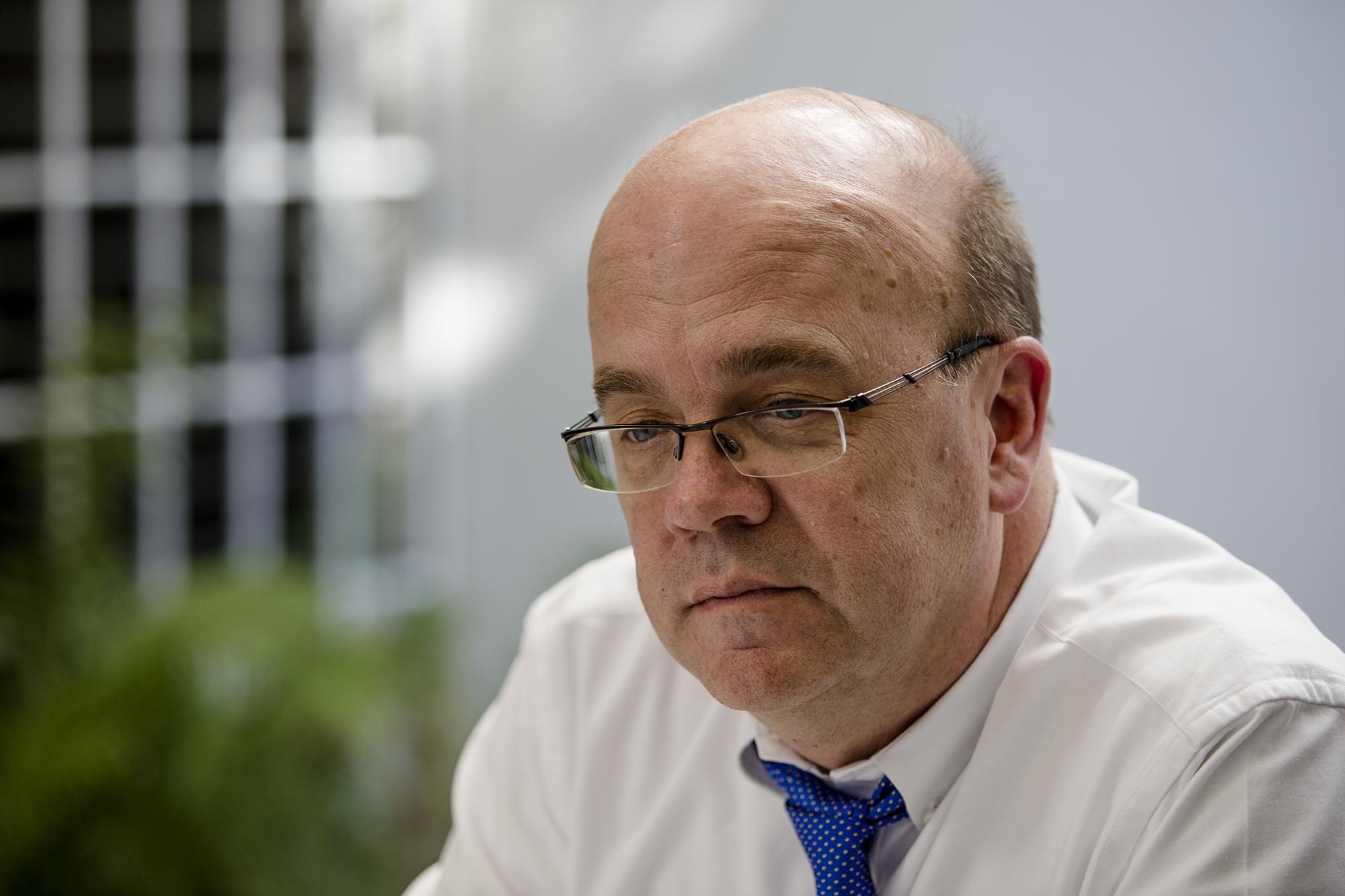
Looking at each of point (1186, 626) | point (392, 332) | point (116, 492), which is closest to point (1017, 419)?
point (1186, 626)

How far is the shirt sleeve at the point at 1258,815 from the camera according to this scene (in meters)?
1.18

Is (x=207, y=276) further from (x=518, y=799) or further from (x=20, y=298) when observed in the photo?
(x=518, y=799)

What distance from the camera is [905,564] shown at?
1.39m

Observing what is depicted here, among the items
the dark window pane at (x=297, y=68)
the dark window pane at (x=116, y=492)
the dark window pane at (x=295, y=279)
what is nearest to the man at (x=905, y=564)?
the dark window pane at (x=116, y=492)

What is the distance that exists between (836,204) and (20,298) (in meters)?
3.04

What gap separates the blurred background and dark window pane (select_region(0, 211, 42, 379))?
11 mm

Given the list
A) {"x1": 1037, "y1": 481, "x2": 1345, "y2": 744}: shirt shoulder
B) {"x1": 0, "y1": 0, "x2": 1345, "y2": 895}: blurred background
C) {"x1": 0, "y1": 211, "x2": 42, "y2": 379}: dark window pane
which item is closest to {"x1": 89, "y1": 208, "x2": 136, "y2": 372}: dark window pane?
{"x1": 0, "y1": 0, "x2": 1345, "y2": 895}: blurred background

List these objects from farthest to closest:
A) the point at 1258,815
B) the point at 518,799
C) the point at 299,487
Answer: the point at 299,487, the point at 518,799, the point at 1258,815

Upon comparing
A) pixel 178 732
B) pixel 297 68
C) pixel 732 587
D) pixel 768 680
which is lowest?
pixel 178 732

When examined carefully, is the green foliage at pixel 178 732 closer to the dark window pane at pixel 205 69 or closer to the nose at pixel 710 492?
the dark window pane at pixel 205 69

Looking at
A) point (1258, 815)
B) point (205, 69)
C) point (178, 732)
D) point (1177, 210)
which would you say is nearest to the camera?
point (1258, 815)

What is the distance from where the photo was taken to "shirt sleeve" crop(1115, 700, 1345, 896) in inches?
46.6

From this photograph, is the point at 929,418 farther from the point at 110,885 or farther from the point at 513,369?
the point at 513,369

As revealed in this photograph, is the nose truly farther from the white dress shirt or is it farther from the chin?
the white dress shirt
